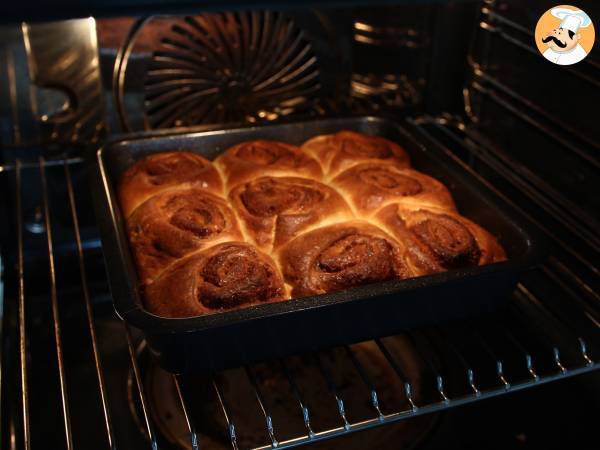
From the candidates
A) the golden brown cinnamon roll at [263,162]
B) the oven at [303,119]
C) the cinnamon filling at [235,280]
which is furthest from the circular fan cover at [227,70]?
the cinnamon filling at [235,280]

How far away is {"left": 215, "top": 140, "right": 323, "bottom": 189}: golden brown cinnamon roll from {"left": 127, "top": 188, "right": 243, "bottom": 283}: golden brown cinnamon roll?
118mm

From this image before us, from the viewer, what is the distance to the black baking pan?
2.89 feet

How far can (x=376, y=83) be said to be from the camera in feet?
5.05

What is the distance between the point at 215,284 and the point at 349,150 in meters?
0.53

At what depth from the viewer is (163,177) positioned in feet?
4.16

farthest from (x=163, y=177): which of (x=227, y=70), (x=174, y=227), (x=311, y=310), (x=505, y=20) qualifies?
(x=505, y=20)

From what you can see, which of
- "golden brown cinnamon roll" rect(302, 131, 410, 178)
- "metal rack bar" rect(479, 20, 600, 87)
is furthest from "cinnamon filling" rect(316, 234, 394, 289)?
"metal rack bar" rect(479, 20, 600, 87)

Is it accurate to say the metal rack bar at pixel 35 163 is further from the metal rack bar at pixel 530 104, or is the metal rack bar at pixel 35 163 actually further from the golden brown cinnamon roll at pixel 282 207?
the metal rack bar at pixel 530 104

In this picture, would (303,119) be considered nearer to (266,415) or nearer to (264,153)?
(264,153)

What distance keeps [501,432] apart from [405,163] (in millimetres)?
593

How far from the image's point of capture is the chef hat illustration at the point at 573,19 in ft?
2.33

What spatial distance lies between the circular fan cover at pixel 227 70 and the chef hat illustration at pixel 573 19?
756mm

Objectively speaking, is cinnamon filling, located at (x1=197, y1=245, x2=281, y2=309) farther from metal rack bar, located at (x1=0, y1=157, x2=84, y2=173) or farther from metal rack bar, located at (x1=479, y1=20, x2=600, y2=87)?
metal rack bar, located at (x1=479, y1=20, x2=600, y2=87)

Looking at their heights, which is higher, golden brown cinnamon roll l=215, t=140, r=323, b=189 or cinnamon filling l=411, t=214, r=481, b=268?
golden brown cinnamon roll l=215, t=140, r=323, b=189
